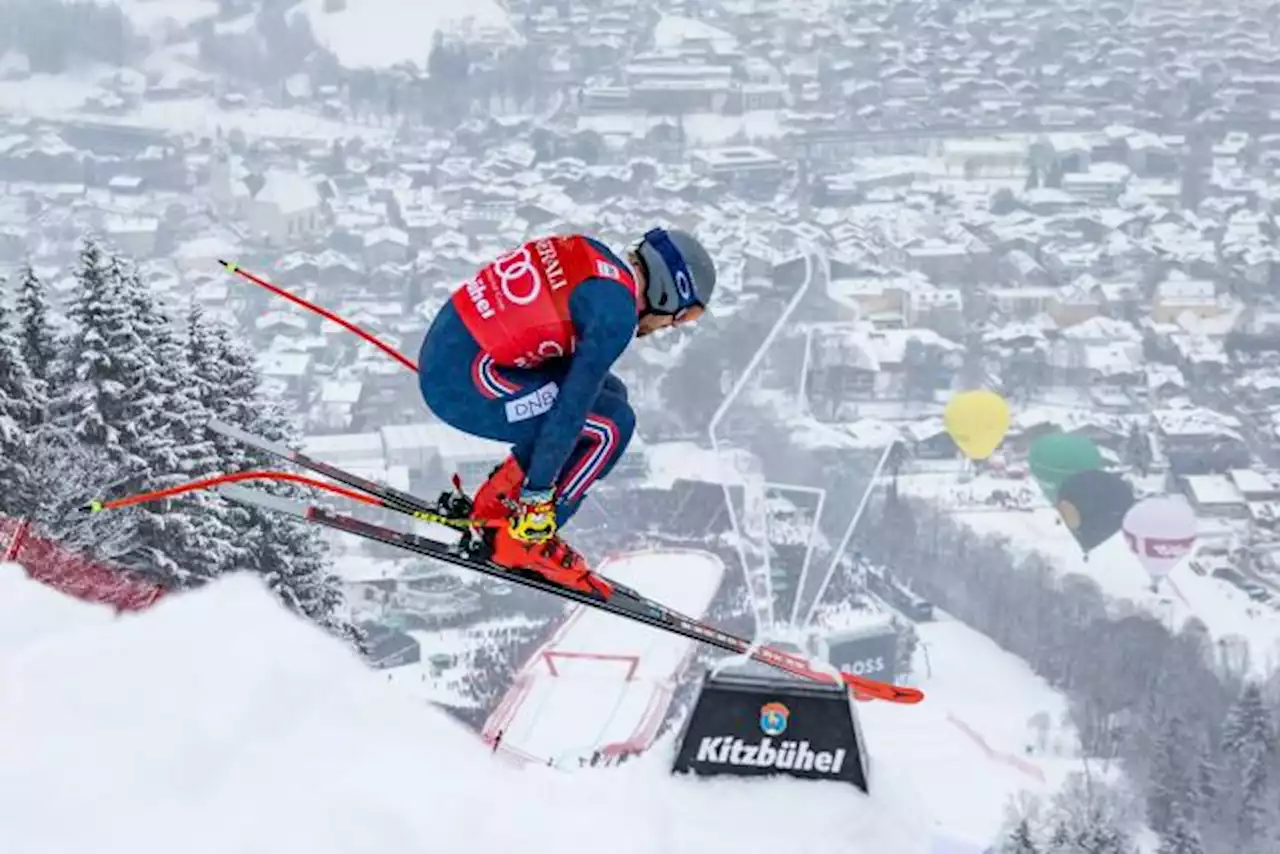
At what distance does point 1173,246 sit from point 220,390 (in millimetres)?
50803

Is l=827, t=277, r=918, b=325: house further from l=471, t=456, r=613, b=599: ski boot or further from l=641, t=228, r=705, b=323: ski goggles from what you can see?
l=641, t=228, r=705, b=323: ski goggles

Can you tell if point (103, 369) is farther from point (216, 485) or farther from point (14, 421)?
point (216, 485)

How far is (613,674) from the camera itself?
1867 cm

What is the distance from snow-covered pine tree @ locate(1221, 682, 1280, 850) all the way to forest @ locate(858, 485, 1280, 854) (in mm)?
26

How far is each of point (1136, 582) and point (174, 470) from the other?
89.5ft

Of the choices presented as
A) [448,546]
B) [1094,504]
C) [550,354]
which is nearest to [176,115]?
[1094,504]

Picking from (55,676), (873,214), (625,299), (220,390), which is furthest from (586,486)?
(873,214)

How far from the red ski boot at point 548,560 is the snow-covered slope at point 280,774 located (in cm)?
59

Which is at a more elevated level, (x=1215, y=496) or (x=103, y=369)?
(x=103, y=369)

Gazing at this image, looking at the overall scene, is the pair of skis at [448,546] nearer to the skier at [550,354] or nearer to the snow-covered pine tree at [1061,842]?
the skier at [550,354]

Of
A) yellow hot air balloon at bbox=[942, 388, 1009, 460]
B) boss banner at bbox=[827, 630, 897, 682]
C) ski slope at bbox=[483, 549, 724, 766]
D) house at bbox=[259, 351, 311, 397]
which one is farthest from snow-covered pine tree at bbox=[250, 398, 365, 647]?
house at bbox=[259, 351, 311, 397]

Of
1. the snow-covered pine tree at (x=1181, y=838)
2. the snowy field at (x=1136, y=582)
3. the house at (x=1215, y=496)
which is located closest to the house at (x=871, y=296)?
the house at (x=1215, y=496)

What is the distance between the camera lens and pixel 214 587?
2777 mm

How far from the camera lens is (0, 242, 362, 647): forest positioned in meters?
7.45
